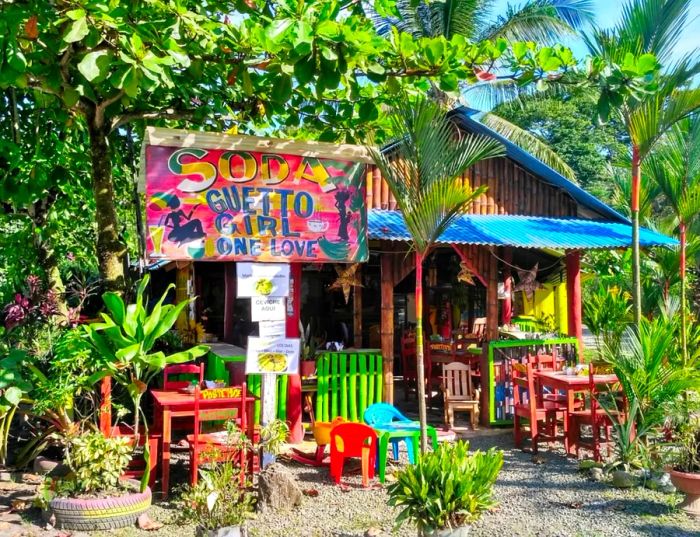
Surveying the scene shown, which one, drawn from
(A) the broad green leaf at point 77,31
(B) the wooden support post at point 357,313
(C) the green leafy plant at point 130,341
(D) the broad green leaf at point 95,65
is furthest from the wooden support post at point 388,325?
(A) the broad green leaf at point 77,31

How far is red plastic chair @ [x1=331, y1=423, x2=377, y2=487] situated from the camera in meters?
6.50

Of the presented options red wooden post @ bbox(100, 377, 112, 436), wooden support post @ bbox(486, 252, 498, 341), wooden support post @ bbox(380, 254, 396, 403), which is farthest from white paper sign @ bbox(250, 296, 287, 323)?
wooden support post @ bbox(486, 252, 498, 341)

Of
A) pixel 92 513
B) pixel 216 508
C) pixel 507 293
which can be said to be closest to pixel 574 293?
pixel 507 293

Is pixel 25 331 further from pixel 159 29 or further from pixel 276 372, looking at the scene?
pixel 159 29

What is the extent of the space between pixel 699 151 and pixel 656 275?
521 cm

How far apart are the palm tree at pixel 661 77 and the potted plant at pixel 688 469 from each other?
1.76m

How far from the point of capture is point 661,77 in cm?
739

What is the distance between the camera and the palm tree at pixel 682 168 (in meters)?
8.95

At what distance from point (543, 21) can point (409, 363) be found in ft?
31.3

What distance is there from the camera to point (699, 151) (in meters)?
9.06

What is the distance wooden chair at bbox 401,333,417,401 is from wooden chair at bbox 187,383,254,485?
5152 mm

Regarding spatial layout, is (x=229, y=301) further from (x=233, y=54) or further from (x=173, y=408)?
(x=233, y=54)

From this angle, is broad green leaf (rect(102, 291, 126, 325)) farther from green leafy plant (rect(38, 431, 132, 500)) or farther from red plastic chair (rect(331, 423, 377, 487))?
red plastic chair (rect(331, 423, 377, 487))

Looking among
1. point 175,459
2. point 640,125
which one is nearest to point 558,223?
point 640,125
